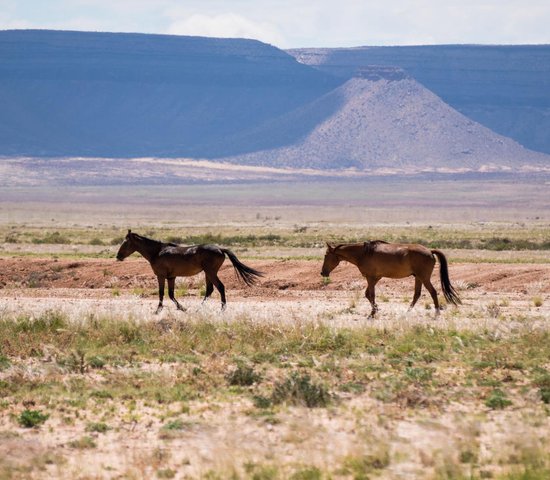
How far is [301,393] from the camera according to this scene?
1299 centimetres

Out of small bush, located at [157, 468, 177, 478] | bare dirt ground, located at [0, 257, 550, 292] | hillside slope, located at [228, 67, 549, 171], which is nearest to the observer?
small bush, located at [157, 468, 177, 478]

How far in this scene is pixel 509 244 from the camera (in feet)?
163

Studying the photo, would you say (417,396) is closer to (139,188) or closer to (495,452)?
(495,452)

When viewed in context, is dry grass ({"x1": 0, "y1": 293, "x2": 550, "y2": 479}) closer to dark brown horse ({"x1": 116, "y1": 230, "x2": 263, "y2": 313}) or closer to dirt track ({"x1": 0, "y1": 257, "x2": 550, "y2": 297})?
dark brown horse ({"x1": 116, "y1": 230, "x2": 263, "y2": 313})

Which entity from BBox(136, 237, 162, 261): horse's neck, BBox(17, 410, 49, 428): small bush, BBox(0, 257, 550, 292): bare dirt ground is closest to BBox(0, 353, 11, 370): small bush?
BBox(17, 410, 49, 428): small bush

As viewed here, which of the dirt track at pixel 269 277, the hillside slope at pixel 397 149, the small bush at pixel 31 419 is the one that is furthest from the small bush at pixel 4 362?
the hillside slope at pixel 397 149

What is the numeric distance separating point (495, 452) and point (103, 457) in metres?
3.58

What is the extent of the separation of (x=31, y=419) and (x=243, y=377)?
2.75m

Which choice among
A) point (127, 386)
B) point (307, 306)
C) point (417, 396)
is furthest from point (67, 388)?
point (307, 306)

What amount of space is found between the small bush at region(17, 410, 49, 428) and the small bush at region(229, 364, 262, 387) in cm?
246

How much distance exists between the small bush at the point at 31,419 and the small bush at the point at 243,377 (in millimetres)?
2457

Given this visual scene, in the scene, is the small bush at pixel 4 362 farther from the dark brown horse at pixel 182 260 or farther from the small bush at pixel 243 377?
the dark brown horse at pixel 182 260

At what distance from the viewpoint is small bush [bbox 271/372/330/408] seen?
12945mm

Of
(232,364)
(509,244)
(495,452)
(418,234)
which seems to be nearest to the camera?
(495,452)
